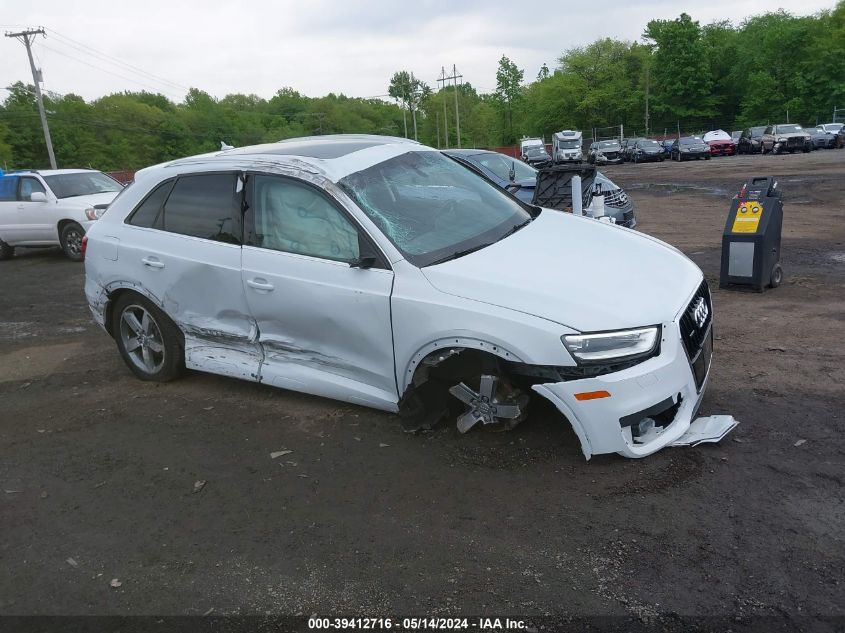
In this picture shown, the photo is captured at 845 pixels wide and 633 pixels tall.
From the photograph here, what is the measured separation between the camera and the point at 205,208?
4.77m

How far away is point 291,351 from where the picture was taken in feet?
14.5

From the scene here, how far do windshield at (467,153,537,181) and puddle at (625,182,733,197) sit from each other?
7192 mm

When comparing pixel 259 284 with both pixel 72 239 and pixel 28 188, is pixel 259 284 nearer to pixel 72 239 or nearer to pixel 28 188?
pixel 72 239

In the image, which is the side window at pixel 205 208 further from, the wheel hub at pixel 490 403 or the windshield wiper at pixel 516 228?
the wheel hub at pixel 490 403

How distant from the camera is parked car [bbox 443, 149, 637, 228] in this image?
10.5 metres

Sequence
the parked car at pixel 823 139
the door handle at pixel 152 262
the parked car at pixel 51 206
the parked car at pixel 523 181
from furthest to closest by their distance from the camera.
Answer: the parked car at pixel 823 139
the parked car at pixel 51 206
the parked car at pixel 523 181
the door handle at pixel 152 262

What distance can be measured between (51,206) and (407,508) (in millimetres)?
11751

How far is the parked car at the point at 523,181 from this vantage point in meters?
10.5

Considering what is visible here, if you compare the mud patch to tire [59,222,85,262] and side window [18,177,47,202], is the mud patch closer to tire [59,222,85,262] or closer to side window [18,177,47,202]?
tire [59,222,85,262]

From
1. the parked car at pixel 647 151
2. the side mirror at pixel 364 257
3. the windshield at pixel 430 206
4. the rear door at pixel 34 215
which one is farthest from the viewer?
the parked car at pixel 647 151

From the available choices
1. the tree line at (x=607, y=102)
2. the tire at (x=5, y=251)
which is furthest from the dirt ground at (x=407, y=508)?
the tree line at (x=607, y=102)

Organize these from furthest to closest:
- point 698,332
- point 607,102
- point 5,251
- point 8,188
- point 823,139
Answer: point 607,102
point 823,139
point 5,251
point 8,188
point 698,332

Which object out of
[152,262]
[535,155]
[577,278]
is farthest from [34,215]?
[535,155]

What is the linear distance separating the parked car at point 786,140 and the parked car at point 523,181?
91.2 ft
